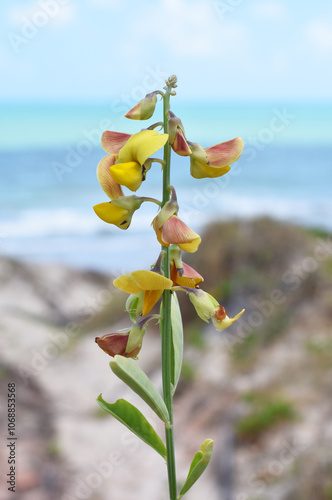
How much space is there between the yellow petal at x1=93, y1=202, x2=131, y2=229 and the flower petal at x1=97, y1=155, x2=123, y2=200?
17mm

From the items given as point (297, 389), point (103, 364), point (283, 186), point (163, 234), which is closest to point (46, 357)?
point (103, 364)

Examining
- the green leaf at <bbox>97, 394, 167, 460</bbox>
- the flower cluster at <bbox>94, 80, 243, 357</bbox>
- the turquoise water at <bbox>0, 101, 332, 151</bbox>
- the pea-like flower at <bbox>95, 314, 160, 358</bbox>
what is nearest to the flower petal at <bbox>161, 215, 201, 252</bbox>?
the flower cluster at <bbox>94, 80, 243, 357</bbox>

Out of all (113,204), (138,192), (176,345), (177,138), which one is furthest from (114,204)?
(138,192)

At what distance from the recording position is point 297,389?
2.95 m

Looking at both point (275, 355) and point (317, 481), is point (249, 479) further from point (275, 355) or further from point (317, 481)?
point (275, 355)

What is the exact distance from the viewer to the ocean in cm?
730

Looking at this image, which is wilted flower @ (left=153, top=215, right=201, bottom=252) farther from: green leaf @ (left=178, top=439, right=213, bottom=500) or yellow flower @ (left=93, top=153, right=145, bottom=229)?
green leaf @ (left=178, top=439, right=213, bottom=500)

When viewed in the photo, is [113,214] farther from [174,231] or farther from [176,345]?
[176,345]

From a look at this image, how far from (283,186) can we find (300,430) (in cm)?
1248

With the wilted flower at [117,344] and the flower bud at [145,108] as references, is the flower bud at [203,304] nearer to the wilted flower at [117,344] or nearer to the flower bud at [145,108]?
the wilted flower at [117,344]

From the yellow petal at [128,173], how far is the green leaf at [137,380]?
183mm

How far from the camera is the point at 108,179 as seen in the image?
621 mm

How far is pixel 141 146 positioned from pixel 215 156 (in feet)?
0.31

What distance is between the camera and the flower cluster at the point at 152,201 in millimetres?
576
